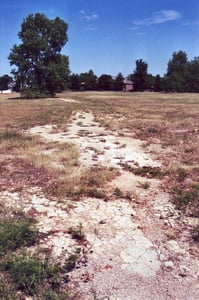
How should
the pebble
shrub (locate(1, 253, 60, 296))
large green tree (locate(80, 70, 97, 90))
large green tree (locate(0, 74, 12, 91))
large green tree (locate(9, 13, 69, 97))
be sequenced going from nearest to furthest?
1. shrub (locate(1, 253, 60, 296))
2. the pebble
3. large green tree (locate(9, 13, 69, 97))
4. large green tree (locate(80, 70, 97, 90))
5. large green tree (locate(0, 74, 12, 91))

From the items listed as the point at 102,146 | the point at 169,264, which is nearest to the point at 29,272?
the point at 169,264

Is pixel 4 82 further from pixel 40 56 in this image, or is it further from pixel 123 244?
pixel 123 244

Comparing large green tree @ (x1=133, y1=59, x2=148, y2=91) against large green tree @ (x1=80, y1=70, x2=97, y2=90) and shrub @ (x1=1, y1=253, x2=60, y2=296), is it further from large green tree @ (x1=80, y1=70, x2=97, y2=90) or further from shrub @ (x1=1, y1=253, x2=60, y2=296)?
shrub @ (x1=1, y1=253, x2=60, y2=296)

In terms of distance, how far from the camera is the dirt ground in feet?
9.12

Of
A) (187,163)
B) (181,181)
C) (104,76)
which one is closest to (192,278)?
(181,181)

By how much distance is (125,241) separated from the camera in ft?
11.7

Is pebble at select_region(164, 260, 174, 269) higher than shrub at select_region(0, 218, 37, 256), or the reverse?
shrub at select_region(0, 218, 37, 256)

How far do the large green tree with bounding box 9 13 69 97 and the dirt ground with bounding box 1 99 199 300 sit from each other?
118 ft

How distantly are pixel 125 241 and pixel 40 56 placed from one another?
39841mm

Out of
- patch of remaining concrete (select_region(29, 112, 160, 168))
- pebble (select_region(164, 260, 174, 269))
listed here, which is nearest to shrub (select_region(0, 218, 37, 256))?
pebble (select_region(164, 260, 174, 269))

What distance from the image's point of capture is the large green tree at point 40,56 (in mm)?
39000

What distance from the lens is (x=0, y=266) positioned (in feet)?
9.71

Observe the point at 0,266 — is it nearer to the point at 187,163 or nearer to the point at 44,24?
the point at 187,163

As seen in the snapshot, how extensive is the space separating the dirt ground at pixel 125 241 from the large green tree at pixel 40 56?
3602 cm
